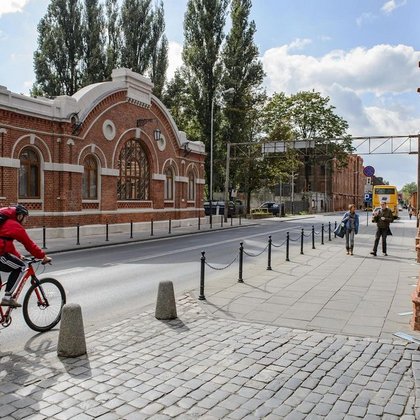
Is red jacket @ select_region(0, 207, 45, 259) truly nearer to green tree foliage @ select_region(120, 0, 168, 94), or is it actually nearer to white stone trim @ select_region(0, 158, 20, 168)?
white stone trim @ select_region(0, 158, 20, 168)

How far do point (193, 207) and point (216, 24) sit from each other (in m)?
18.9

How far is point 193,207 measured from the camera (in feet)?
110

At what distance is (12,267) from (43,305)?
756mm

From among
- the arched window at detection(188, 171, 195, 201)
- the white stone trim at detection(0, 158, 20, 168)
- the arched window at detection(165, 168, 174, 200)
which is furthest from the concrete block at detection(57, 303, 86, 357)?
the arched window at detection(188, 171, 195, 201)

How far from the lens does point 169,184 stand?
30.4 metres

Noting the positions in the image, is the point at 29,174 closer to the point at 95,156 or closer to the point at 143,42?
the point at 95,156

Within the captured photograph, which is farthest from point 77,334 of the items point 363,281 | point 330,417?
point 363,281

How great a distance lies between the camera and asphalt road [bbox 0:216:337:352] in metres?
6.83

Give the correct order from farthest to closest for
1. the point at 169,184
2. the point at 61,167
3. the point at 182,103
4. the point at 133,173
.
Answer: the point at 182,103
the point at 169,184
the point at 133,173
the point at 61,167

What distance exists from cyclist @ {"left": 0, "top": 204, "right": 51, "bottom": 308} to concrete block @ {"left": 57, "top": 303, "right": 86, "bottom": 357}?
1.21m

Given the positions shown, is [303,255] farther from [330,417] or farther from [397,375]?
[330,417]

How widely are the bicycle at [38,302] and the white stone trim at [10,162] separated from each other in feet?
42.5

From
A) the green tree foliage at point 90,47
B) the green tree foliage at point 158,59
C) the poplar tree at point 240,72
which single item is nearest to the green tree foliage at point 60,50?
the green tree foliage at point 90,47

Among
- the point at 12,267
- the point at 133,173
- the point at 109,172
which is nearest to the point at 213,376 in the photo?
the point at 12,267
